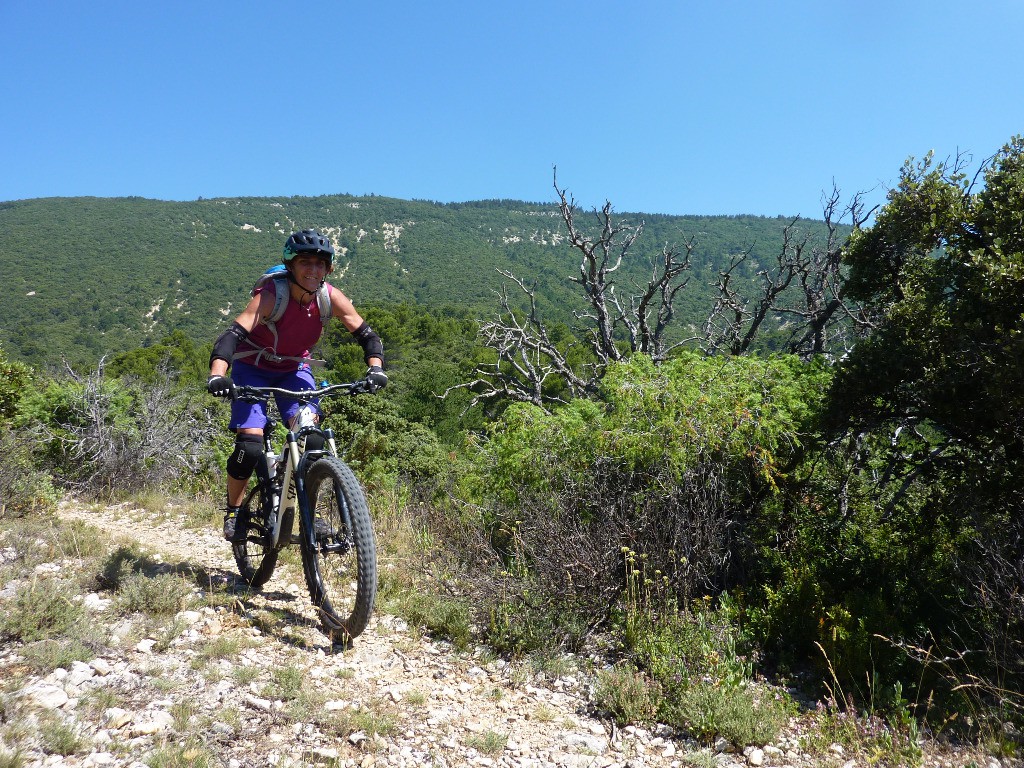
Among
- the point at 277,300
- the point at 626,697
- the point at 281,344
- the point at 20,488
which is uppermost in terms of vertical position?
the point at 277,300

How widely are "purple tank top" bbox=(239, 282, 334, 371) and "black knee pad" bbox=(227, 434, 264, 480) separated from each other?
436mm

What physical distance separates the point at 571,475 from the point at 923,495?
267 cm

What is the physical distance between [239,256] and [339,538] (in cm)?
10019

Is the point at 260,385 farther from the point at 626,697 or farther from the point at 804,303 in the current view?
the point at 804,303

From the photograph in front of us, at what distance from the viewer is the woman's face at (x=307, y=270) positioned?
11.6 ft

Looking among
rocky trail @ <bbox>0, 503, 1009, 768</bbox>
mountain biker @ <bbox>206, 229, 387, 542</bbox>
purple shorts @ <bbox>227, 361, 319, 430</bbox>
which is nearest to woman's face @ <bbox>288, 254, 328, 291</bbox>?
mountain biker @ <bbox>206, 229, 387, 542</bbox>

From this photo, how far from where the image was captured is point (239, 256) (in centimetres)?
9306

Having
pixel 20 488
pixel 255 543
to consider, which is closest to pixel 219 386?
pixel 255 543

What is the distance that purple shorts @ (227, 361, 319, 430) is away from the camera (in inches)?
142

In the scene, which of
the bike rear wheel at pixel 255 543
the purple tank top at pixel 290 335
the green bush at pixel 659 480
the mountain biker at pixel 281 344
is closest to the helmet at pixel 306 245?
the mountain biker at pixel 281 344

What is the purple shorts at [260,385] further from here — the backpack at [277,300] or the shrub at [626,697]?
the shrub at [626,697]

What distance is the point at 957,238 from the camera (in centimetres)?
427

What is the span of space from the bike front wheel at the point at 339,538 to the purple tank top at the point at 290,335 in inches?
31.1

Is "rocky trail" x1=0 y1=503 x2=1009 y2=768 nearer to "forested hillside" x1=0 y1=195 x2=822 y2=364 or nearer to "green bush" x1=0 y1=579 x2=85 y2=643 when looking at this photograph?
"green bush" x1=0 y1=579 x2=85 y2=643
